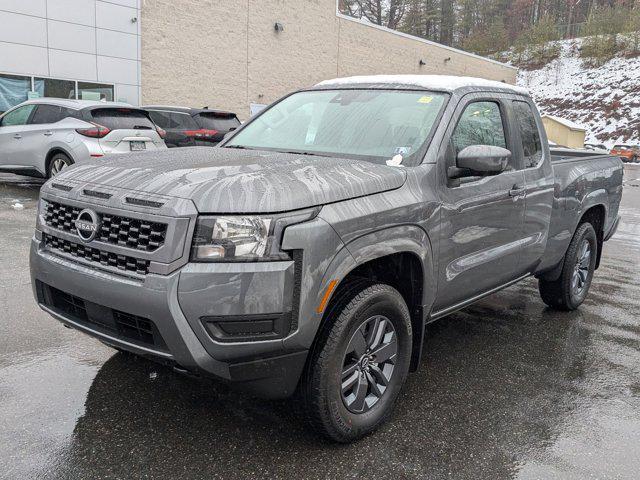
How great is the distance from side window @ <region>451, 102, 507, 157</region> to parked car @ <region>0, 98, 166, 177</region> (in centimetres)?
673

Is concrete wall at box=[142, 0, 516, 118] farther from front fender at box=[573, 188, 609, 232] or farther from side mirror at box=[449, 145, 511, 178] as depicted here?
side mirror at box=[449, 145, 511, 178]

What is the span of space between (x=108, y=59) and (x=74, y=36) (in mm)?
1248

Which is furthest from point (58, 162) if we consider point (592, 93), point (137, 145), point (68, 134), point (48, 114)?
point (592, 93)

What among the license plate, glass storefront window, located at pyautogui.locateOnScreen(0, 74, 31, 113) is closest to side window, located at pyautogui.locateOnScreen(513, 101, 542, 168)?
the license plate

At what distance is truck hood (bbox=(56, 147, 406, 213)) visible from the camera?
251 cm

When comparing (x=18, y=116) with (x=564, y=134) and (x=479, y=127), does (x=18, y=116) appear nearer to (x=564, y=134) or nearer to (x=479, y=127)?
(x=479, y=127)

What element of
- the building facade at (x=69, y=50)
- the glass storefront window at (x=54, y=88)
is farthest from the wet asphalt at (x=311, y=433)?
the glass storefront window at (x=54, y=88)

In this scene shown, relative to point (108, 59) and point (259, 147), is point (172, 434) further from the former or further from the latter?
point (108, 59)

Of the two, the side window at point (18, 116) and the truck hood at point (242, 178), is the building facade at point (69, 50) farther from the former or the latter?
the truck hood at point (242, 178)

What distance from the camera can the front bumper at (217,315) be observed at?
2.42 metres

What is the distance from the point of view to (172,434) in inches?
117

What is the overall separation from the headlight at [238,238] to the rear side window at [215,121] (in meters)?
11.5

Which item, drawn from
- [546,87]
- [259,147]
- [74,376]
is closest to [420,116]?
[259,147]

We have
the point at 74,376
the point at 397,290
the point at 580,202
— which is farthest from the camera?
the point at 580,202
